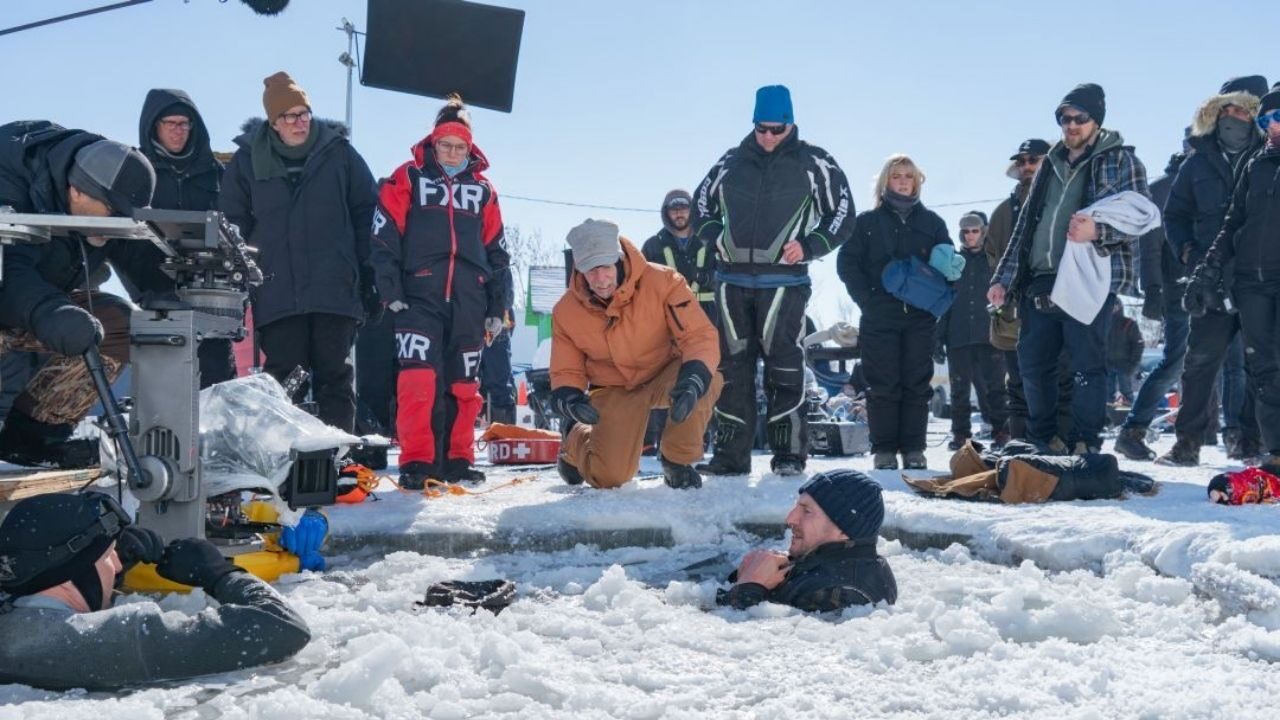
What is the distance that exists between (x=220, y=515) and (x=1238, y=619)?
11.0 ft

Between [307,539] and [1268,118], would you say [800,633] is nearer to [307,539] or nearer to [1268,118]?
[307,539]

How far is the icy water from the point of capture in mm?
2395

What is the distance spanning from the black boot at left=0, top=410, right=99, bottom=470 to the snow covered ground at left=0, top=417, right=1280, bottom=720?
1095 mm

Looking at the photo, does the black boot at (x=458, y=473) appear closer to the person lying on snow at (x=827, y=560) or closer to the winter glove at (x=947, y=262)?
the person lying on snow at (x=827, y=560)

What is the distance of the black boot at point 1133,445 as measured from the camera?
6.81m

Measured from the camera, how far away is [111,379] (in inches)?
186

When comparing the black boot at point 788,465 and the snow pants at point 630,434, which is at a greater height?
the snow pants at point 630,434

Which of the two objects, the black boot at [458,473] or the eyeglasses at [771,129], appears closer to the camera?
the black boot at [458,473]


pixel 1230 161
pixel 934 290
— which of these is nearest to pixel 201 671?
pixel 934 290

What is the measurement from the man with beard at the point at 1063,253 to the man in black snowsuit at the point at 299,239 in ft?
11.8

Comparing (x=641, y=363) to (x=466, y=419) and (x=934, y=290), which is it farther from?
(x=934, y=290)

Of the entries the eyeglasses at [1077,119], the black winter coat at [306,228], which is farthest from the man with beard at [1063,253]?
the black winter coat at [306,228]

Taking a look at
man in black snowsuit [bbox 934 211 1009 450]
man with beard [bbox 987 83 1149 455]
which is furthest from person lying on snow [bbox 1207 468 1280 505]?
man in black snowsuit [bbox 934 211 1009 450]

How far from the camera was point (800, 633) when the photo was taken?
3104mm
